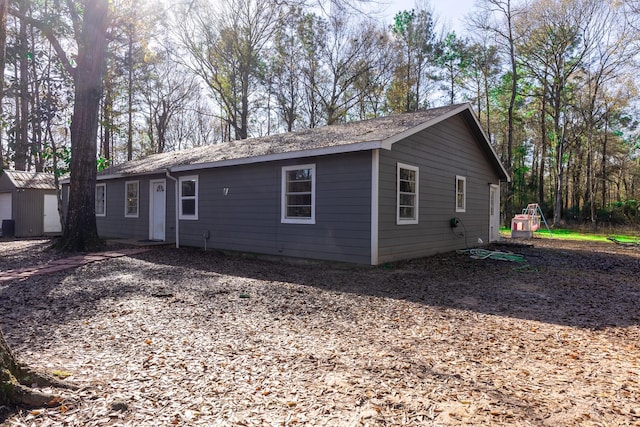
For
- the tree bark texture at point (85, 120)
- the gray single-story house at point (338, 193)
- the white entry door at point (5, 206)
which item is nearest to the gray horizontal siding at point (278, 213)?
the gray single-story house at point (338, 193)

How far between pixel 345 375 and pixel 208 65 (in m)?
21.9

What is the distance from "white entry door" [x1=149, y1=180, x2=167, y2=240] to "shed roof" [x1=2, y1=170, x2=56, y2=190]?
829 cm

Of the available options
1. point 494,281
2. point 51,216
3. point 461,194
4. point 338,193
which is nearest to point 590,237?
point 461,194

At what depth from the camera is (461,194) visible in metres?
11.4

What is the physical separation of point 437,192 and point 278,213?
4.15m

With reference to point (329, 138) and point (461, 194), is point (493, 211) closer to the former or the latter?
point (461, 194)

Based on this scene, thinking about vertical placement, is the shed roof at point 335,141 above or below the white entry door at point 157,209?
above

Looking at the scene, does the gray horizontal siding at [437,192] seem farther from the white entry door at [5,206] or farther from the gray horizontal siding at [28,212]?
the white entry door at [5,206]

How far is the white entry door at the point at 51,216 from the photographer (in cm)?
1741

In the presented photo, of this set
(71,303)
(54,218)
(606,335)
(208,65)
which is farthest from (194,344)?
(208,65)

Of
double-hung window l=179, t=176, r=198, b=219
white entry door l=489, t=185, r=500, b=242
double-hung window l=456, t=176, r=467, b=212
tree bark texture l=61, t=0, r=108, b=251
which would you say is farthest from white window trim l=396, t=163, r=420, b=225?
tree bark texture l=61, t=0, r=108, b=251

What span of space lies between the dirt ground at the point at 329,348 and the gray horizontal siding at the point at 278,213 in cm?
141

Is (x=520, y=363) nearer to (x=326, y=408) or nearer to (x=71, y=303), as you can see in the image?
(x=326, y=408)

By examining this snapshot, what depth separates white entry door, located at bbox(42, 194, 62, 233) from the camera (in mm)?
17406
